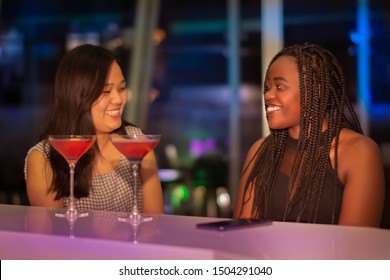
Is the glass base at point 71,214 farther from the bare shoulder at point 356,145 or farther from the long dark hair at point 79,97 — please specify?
the bare shoulder at point 356,145

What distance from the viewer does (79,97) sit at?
2.93m

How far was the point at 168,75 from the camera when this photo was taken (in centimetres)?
839

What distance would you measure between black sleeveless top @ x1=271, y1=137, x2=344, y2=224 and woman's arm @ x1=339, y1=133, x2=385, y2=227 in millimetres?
53

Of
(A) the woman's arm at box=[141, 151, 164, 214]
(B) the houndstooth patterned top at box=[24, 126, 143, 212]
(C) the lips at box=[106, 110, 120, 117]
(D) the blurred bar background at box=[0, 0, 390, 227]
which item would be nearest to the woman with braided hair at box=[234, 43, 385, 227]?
(A) the woman's arm at box=[141, 151, 164, 214]

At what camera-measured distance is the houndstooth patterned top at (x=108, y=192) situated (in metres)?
2.89

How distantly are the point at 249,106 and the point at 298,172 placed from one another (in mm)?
5910

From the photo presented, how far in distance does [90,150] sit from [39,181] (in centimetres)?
27

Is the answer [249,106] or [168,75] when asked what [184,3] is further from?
[249,106]

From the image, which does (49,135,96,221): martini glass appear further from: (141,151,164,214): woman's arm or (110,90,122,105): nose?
(141,151,164,214): woman's arm

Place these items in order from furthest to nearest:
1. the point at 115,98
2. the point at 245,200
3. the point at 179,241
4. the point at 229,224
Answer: the point at 115,98, the point at 245,200, the point at 229,224, the point at 179,241

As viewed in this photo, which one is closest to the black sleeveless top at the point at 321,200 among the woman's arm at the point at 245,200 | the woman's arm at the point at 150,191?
the woman's arm at the point at 245,200

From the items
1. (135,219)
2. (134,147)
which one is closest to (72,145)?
(134,147)

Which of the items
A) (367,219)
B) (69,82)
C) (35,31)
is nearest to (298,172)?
(367,219)

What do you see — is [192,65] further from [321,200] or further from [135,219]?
[135,219]
